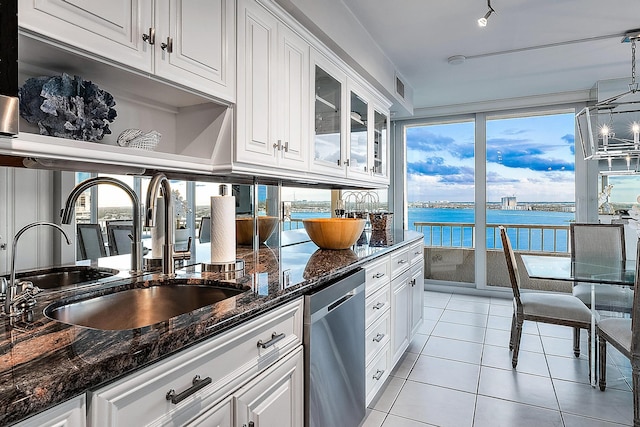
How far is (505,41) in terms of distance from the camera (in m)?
3.11

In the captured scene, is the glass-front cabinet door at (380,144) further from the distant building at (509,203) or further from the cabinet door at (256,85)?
the distant building at (509,203)

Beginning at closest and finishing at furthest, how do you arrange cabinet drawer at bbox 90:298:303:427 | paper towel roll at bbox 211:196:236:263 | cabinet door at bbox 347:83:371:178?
cabinet drawer at bbox 90:298:303:427 < paper towel roll at bbox 211:196:236:263 < cabinet door at bbox 347:83:371:178

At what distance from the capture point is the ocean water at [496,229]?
16.2 ft

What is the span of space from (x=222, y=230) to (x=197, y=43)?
2.55 feet

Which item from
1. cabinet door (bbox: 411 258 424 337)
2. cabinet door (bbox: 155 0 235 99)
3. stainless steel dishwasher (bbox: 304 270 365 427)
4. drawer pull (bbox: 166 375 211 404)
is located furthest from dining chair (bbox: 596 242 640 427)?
cabinet door (bbox: 155 0 235 99)

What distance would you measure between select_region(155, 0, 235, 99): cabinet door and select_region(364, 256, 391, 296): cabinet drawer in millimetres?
1207

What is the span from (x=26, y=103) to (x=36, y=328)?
704mm

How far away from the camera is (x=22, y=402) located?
1.97ft

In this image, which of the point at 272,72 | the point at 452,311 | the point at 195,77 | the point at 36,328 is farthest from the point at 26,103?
the point at 452,311

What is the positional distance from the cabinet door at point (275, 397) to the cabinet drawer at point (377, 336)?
73cm

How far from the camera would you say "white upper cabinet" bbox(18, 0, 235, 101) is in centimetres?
105

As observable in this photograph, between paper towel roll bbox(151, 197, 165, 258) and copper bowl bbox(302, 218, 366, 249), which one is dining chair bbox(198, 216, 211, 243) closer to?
paper towel roll bbox(151, 197, 165, 258)

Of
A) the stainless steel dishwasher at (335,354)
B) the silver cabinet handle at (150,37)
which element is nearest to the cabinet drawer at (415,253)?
the stainless steel dishwasher at (335,354)

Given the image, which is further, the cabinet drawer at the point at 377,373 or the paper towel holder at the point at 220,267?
the cabinet drawer at the point at 377,373
